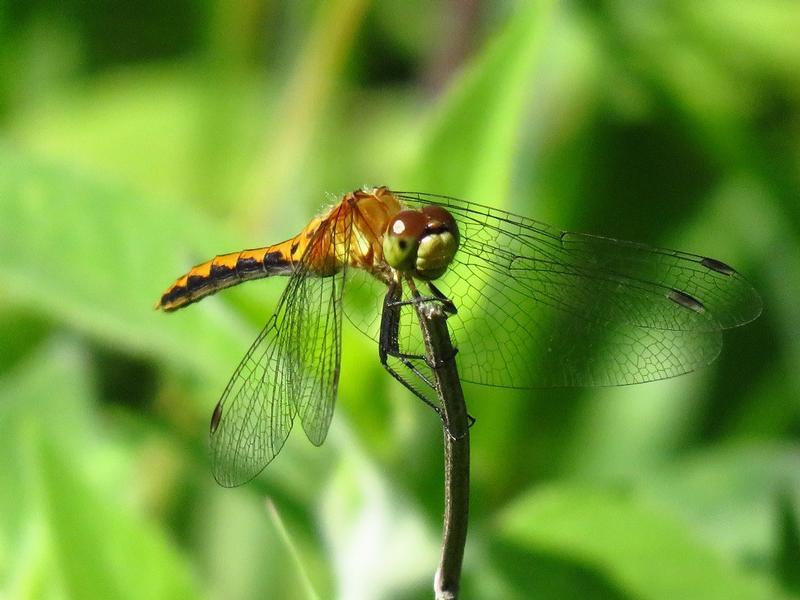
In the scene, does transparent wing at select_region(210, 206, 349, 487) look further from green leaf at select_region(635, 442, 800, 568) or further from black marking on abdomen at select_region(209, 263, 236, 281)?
green leaf at select_region(635, 442, 800, 568)

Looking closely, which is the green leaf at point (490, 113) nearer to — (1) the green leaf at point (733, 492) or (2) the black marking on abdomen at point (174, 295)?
(2) the black marking on abdomen at point (174, 295)

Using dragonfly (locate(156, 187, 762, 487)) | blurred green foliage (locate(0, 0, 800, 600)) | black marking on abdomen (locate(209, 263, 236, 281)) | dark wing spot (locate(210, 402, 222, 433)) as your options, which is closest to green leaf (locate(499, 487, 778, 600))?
blurred green foliage (locate(0, 0, 800, 600))

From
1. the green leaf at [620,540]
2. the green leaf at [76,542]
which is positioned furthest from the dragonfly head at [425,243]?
the green leaf at [76,542]

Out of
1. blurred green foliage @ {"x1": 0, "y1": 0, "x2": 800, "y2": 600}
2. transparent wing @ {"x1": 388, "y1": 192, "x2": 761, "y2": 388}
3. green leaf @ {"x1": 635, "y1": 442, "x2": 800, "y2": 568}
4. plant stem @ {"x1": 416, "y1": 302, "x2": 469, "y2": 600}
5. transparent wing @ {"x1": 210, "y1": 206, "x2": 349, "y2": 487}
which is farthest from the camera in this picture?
green leaf @ {"x1": 635, "y1": 442, "x2": 800, "y2": 568}

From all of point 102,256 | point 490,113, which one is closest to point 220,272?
point 102,256

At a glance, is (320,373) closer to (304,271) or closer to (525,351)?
(304,271)
